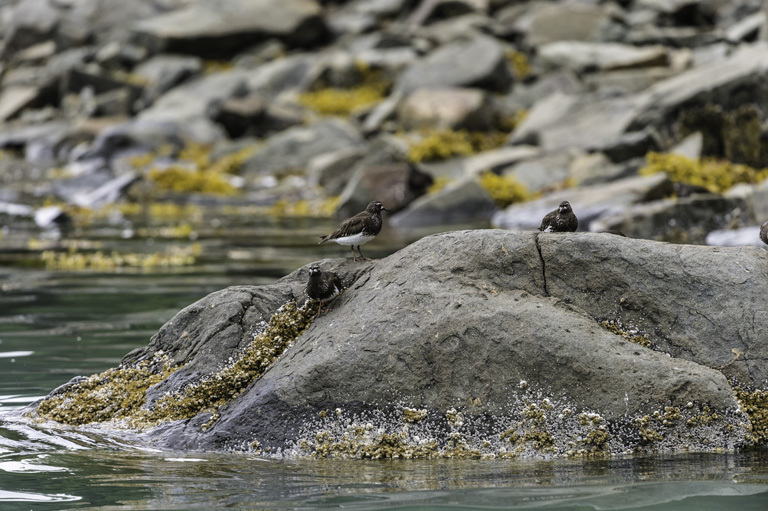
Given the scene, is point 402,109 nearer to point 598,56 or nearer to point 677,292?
point 598,56

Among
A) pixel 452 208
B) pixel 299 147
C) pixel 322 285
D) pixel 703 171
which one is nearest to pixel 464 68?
pixel 299 147

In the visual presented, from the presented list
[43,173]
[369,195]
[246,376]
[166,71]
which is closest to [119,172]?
[43,173]

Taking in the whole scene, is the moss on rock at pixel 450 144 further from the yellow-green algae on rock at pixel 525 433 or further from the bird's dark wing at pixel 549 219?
the yellow-green algae on rock at pixel 525 433

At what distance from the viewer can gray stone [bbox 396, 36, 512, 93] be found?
32812 mm

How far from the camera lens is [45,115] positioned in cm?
4388

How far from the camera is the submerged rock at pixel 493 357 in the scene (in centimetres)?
604

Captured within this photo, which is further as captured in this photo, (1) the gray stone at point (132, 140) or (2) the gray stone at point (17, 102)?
(2) the gray stone at point (17, 102)

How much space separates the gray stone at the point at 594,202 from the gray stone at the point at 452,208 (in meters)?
0.95

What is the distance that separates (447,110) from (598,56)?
708 centimetres

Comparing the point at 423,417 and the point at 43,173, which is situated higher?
the point at 43,173

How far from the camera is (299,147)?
106 feet

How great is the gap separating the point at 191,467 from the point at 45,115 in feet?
137

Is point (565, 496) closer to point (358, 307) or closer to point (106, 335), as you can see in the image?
point (358, 307)

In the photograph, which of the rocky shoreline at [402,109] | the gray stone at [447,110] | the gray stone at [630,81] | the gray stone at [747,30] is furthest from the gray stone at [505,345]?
the gray stone at [747,30]
